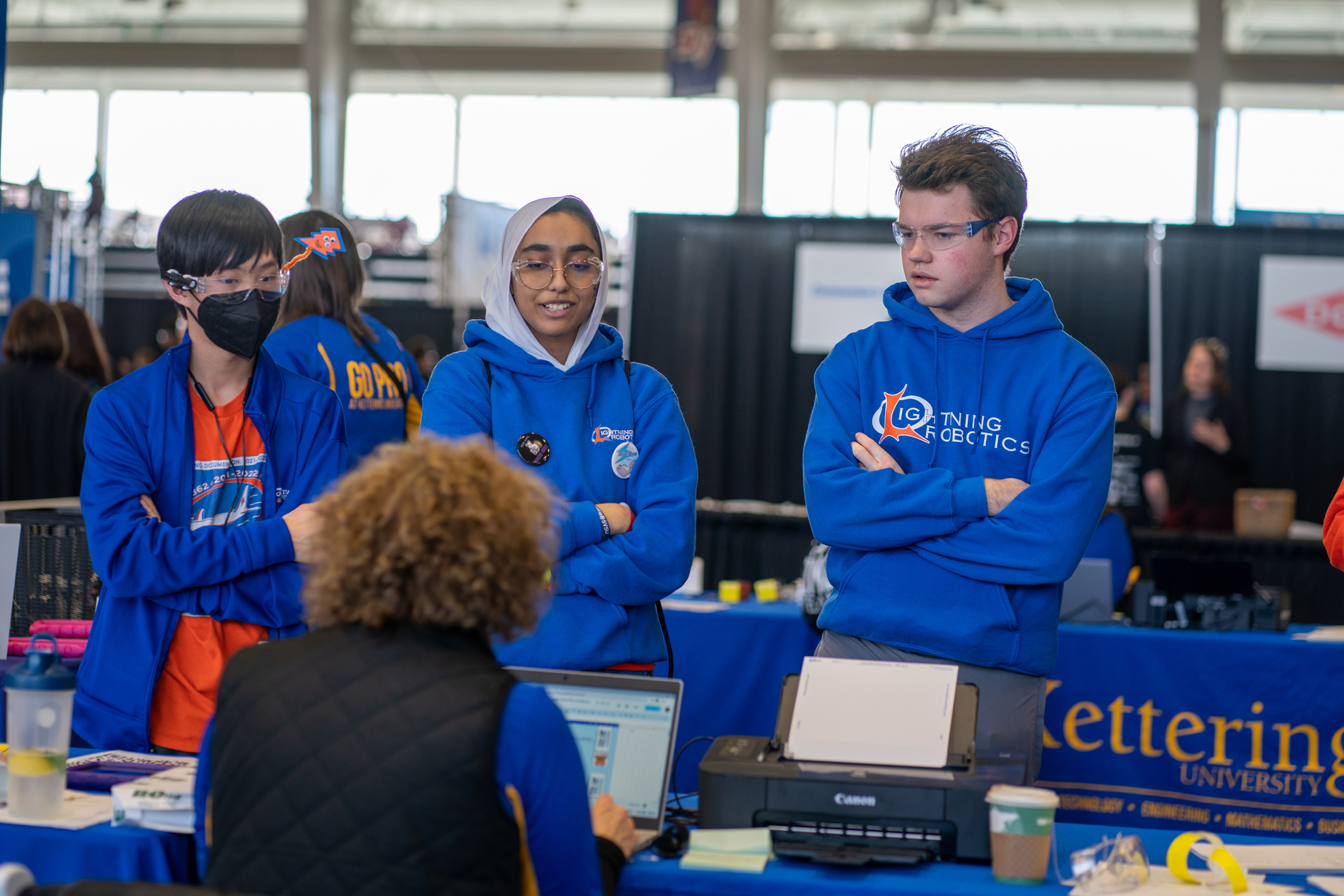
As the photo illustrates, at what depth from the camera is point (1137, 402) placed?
8.20 m

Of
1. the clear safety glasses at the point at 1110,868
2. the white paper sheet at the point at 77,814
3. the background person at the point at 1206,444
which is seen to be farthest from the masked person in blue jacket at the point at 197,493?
the background person at the point at 1206,444

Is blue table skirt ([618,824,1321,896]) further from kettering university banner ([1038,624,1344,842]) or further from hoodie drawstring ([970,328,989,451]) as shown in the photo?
kettering university banner ([1038,624,1344,842])

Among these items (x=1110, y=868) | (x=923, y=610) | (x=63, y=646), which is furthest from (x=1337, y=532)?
(x=63, y=646)

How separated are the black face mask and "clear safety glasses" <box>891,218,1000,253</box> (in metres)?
1.04

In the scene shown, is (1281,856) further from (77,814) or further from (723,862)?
(77,814)

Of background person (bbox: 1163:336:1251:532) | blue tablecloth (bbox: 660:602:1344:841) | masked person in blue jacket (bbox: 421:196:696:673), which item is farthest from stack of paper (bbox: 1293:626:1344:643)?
background person (bbox: 1163:336:1251:532)

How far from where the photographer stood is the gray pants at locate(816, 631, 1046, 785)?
1.87 meters

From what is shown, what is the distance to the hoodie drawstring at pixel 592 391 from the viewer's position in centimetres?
205

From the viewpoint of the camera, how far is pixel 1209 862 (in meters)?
1.58


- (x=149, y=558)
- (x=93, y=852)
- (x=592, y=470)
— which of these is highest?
(x=592, y=470)

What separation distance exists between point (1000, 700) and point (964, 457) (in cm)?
40

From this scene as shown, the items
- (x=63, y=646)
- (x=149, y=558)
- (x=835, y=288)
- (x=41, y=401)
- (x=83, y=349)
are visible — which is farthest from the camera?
(x=835, y=288)

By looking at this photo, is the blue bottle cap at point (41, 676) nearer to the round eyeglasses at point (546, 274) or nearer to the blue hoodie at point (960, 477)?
the round eyeglasses at point (546, 274)

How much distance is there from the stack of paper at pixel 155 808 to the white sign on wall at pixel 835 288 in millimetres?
6928
